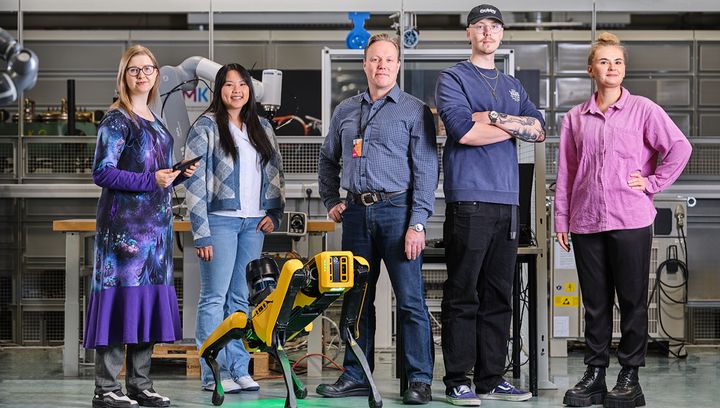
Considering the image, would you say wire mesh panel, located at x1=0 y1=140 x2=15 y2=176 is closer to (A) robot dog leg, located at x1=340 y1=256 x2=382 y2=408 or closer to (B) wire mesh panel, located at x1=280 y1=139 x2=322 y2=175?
(B) wire mesh panel, located at x1=280 y1=139 x2=322 y2=175

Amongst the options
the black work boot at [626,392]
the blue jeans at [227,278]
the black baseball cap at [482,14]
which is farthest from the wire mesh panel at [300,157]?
the black work boot at [626,392]

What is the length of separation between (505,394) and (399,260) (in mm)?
722

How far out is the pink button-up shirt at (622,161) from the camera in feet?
12.7

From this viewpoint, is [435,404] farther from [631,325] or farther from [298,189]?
[298,189]

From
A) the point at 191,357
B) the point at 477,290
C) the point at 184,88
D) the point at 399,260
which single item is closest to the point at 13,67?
the point at 399,260

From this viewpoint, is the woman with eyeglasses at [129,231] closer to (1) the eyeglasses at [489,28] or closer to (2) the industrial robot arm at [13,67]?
(1) the eyeglasses at [489,28]

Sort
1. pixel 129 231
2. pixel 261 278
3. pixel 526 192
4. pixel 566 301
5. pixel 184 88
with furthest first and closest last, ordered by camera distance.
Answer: pixel 566 301, pixel 184 88, pixel 526 192, pixel 129 231, pixel 261 278

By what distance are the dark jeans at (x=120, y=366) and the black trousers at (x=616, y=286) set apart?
1.75m

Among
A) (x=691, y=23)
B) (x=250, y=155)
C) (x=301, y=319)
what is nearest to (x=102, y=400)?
(x=301, y=319)

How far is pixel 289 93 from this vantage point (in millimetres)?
8539

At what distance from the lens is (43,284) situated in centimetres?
702

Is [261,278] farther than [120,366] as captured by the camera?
No

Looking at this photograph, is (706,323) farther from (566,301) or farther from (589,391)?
(589,391)

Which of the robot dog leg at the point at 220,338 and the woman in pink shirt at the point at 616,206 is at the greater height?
the woman in pink shirt at the point at 616,206
